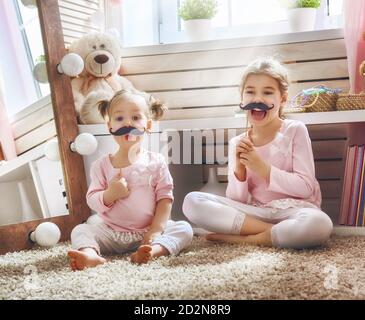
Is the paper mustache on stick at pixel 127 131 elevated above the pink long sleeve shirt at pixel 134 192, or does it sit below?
above

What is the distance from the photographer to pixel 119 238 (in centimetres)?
113

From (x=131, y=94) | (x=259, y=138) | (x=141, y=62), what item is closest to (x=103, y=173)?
(x=131, y=94)

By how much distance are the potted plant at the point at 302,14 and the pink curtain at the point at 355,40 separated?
0.35ft

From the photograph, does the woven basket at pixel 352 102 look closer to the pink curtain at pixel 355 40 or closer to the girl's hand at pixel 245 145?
the pink curtain at pixel 355 40

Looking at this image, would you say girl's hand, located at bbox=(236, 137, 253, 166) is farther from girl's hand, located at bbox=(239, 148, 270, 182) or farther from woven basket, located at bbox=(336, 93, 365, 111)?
woven basket, located at bbox=(336, 93, 365, 111)

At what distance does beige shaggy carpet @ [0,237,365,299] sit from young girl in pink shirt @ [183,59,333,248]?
0.26ft

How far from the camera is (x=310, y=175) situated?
47.1 inches

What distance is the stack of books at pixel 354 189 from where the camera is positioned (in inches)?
52.2

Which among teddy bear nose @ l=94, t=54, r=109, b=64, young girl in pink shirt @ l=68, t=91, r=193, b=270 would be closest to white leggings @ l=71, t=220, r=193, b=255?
young girl in pink shirt @ l=68, t=91, r=193, b=270

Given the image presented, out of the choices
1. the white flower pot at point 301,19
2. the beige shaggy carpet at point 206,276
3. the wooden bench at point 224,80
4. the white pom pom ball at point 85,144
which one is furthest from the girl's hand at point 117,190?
the white flower pot at point 301,19

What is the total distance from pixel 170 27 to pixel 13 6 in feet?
1.83

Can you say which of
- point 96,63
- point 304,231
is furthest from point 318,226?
point 96,63

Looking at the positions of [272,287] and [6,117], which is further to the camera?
[6,117]
